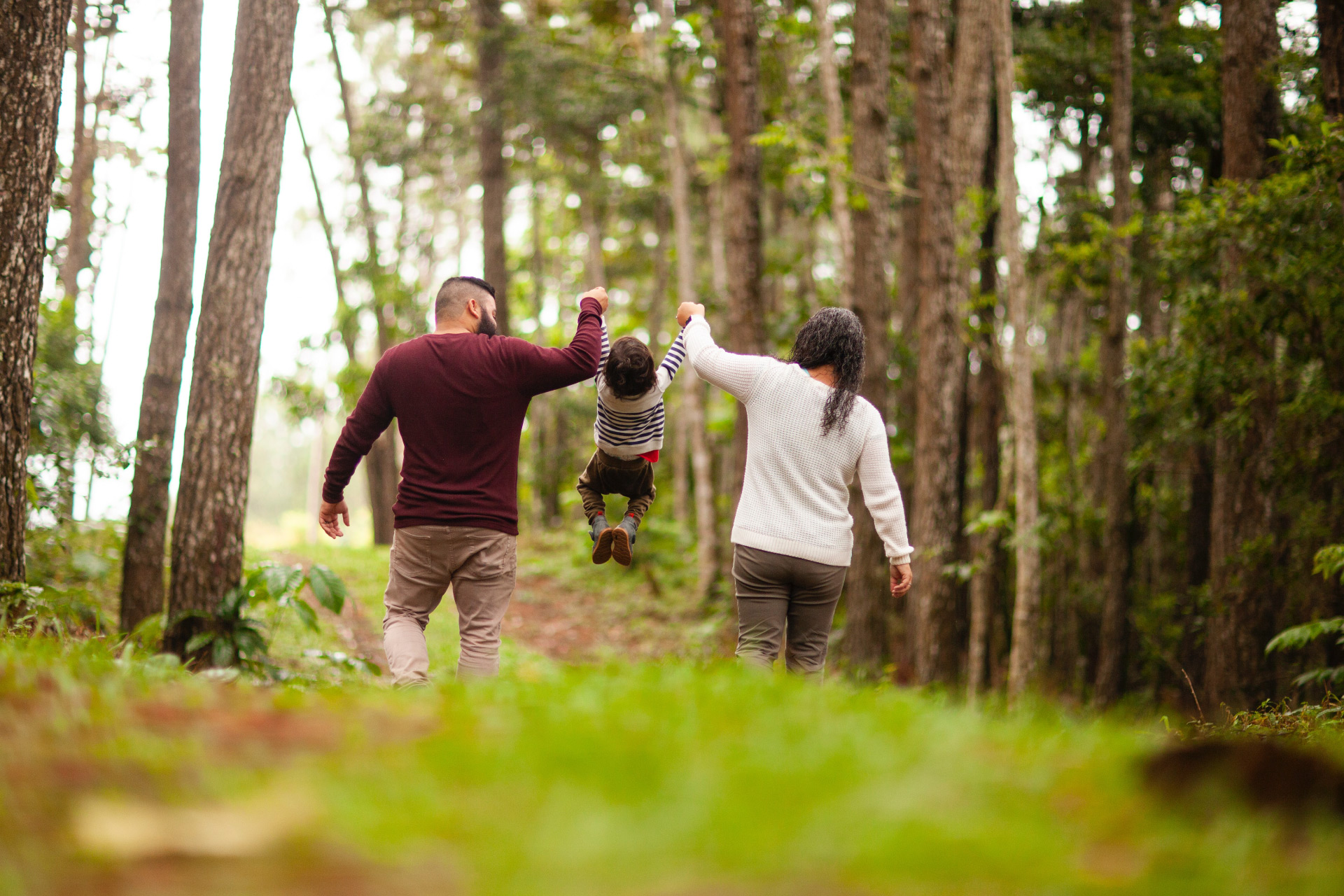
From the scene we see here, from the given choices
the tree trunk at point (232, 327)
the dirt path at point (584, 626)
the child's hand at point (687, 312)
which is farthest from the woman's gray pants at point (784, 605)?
the dirt path at point (584, 626)

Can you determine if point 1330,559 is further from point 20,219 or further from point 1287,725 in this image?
point 20,219

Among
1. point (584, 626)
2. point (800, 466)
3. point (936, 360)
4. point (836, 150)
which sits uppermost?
point (836, 150)

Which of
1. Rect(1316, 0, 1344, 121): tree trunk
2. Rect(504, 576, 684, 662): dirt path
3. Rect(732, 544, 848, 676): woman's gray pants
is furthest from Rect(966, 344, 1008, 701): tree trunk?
Rect(732, 544, 848, 676): woman's gray pants

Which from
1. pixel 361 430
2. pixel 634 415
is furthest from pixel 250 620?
pixel 634 415

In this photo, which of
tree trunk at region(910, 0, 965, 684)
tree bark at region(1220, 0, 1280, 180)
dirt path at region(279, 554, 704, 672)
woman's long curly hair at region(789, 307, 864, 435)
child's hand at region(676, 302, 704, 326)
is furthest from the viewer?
dirt path at region(279, 554, 704, 672)

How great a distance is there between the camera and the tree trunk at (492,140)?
822 inches

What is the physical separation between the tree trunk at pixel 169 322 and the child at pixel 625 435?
15.3 ft

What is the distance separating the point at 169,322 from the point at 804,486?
7906 mm

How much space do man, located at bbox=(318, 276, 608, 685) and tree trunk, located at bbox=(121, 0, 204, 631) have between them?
4526 millimetres

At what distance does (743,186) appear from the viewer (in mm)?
14078

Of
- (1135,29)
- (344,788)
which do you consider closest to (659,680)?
(344,788)

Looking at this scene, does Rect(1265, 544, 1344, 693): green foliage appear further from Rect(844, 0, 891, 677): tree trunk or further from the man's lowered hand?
the man's lowered hand

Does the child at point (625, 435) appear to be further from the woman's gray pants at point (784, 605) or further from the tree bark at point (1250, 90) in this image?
the tree bark at point (1250, 90)

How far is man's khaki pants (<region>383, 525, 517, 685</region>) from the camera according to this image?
5168 millimetres
